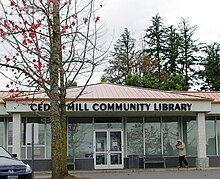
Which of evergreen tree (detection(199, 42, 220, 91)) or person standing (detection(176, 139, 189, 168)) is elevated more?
evergreen tree (detection(199, 42, 220, 91))

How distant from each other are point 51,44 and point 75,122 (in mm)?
11575

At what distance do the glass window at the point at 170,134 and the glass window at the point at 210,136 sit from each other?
2076mm

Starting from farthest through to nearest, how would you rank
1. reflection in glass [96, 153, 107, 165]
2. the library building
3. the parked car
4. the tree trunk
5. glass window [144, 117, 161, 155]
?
glass window [144, 117, 161, 155] → reflection in glass [96, 153, 107, 165] → the library building → the tree trunk → the parked car

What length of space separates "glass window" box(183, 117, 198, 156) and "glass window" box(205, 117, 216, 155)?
2.94 ft

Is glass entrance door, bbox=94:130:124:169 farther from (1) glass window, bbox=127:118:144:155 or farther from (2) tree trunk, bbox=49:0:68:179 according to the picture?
(2) tree trunk, bbox=49:0:68:179

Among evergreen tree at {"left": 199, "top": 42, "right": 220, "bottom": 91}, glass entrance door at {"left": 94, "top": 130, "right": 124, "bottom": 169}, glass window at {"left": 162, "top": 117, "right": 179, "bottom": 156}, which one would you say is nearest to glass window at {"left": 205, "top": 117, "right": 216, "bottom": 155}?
glass window at {"left": 162, "top": 117, "right": 179, "bottom": 156}

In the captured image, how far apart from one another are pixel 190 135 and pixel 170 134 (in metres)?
1.28

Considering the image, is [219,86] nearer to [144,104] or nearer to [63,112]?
[144,104]

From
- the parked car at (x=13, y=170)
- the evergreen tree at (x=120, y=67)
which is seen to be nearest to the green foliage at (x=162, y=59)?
the evergreen tree at (x=120, y=67)

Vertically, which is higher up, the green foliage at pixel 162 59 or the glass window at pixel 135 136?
the green foliage at pixel 162 59

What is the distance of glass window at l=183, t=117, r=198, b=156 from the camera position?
30.6m

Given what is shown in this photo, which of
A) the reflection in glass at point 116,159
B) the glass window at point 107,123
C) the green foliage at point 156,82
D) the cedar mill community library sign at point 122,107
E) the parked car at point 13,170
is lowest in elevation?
the reflection in glass at point 116,159

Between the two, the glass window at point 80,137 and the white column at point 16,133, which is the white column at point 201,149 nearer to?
the glass window at point 80,137

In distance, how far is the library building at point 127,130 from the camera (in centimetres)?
2720
